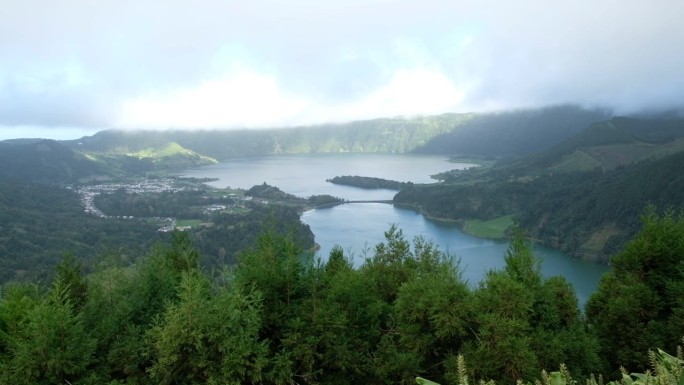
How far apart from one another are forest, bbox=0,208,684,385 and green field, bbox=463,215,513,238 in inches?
2475

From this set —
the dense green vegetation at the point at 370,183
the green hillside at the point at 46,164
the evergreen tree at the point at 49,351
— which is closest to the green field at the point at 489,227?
the dense green vegetation at the point at 370,183

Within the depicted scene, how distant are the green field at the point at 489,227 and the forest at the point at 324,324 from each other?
6287 centimetres

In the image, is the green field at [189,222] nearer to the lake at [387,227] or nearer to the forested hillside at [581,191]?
the lake at [387,227]

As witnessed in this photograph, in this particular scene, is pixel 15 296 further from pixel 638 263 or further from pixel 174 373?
pixel 638 263

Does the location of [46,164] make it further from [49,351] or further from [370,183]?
[49,351]

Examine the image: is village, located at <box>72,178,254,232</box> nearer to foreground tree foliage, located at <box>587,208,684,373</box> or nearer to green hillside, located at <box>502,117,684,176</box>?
foreground tree foliage, located at <box>587,208,684,373</box>

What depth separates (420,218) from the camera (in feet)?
306

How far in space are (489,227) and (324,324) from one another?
76447 mm

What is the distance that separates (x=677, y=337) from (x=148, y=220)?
→ 91.4m

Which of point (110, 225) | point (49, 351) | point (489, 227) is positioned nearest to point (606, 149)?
point (489, 227)


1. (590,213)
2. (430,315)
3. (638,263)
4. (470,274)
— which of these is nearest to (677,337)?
(638,263)

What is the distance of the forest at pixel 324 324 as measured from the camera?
1187cm

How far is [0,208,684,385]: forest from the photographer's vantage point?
Answer: 1187 centimetres

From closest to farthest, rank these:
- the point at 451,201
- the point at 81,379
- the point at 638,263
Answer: the point at 81,379 → the point at 638,263 → the point at 451,201
